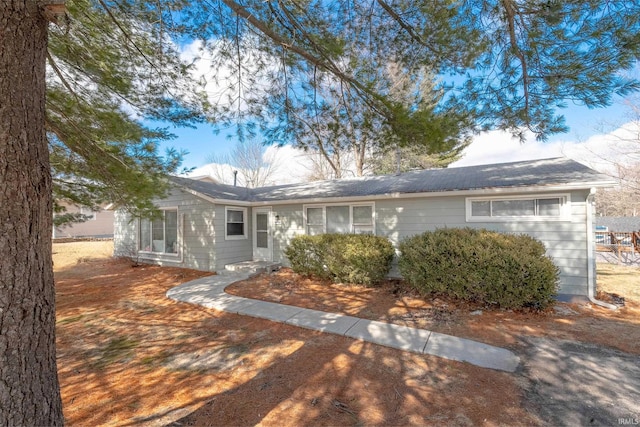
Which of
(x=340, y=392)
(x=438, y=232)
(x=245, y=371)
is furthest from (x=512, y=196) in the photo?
(x=245, y=371)

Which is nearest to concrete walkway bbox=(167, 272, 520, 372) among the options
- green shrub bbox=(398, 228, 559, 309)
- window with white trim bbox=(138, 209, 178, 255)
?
green shrub bbox=(398, 228, 559, 309)

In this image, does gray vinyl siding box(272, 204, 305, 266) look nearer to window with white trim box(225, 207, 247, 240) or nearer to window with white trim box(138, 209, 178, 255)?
window with white trim box(225, 207, 247, 240)

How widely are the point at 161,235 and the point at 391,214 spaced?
8393mm

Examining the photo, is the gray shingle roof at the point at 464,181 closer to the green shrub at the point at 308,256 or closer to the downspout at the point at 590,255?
the downspout at the point at 590,255

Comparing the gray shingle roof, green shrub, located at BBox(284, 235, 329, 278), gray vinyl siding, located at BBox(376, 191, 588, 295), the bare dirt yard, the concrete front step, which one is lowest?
the bare dirt yard

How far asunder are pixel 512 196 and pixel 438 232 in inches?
76.2

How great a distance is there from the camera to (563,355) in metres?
3.59

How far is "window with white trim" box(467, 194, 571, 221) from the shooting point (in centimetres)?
602

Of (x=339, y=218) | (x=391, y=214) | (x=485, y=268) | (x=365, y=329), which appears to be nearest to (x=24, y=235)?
(x=365, y=329)

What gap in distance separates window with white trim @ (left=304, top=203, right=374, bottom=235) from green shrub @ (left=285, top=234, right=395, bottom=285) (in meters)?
0.94

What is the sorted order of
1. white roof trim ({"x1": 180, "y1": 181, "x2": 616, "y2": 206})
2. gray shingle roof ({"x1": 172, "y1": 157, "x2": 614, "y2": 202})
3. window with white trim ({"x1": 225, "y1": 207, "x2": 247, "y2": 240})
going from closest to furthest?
white roof trim ({"x1": 180, "y1": 181, "x2": 616, "y2": 206}), gray shingle roof ({"x1": 172, "y1": 157, "x2": 614, "y2": 202}), window with white trim ({"x1": 225, "y1": 207, "x2": 247, "y2": 240})

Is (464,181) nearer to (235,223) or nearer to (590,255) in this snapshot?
(590,255)

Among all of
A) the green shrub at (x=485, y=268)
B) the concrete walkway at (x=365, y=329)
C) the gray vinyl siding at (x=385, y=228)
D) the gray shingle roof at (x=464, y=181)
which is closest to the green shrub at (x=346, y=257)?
the gray vinyl siding at (x=385, y=228)

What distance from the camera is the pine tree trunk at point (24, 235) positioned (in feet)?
5.55
